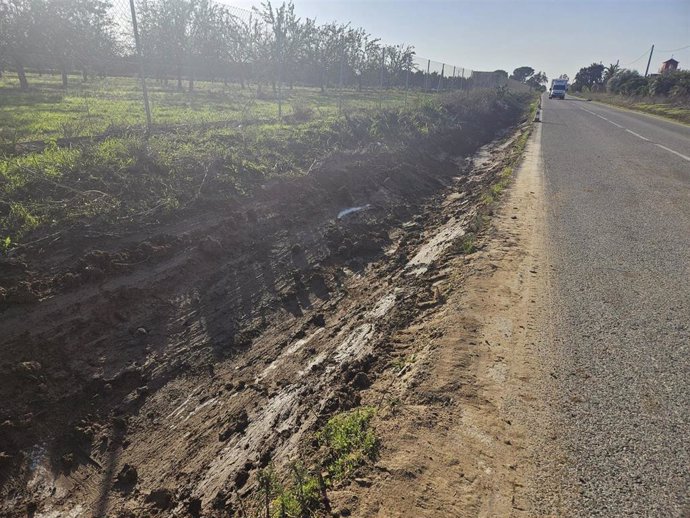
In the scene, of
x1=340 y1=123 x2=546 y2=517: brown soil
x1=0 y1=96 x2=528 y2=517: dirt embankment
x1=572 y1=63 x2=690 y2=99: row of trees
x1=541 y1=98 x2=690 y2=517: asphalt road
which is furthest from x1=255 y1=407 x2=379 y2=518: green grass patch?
x1=572 y1=63 x2=690 y2=99: row of trees

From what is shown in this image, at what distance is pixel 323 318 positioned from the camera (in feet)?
17.3

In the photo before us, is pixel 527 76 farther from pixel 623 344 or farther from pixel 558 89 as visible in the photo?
pixel 623 344

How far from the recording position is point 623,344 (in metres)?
3.25

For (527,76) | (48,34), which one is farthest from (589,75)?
(48,34)

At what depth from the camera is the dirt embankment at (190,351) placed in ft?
10.4

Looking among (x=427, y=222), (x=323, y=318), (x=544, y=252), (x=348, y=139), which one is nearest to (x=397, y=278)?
(x=323, y=318)

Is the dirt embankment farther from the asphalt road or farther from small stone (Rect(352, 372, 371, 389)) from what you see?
the asphalt road

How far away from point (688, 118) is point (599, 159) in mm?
17359

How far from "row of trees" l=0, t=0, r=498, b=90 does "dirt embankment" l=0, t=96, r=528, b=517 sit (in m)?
9.83

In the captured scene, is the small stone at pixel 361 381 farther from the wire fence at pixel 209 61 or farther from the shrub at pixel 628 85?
the shrub at pixel 628 85

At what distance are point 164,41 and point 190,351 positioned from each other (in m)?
24.3

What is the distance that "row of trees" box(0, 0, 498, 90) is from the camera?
16.6 m

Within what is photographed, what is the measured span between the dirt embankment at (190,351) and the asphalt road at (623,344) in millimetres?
1435

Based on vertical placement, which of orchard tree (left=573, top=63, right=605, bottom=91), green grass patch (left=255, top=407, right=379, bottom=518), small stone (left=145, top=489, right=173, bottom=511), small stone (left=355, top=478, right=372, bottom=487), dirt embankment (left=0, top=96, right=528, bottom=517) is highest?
orchard tree (left=573, top=63, right=605, bottom=91)
